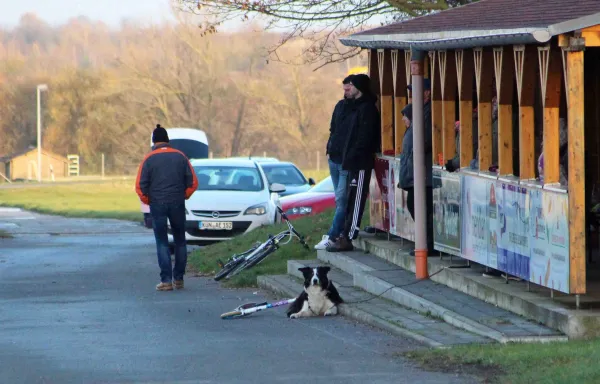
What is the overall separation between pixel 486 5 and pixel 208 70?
73.5 m

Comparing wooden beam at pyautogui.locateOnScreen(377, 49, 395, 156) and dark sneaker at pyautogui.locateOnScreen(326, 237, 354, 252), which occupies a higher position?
wooden beam at pyautogui.locateOnScreen(377, 49, 395, 156)

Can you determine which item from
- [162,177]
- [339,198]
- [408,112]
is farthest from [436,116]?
[162,177]

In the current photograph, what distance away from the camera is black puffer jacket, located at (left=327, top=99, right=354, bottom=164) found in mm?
13758

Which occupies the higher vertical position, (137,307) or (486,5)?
(486,5)

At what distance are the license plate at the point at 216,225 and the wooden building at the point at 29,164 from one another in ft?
246

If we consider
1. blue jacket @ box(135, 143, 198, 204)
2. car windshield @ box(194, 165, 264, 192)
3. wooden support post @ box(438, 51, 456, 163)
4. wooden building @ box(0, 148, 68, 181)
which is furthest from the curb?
wooden building @ box(0, 148, 68, 181)

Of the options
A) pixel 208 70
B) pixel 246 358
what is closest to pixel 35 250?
pixel 246 358

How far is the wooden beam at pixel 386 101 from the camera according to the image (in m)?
14.2

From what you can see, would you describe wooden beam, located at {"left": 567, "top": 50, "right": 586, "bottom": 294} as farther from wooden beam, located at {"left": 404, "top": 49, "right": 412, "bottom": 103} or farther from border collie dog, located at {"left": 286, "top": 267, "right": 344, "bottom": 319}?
wooden beam, located at {"left": 404, "top": 49, "right": 412, "bottom": 103}

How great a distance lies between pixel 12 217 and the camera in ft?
131

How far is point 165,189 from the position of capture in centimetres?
1406

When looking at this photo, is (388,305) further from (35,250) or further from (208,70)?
(208,70)

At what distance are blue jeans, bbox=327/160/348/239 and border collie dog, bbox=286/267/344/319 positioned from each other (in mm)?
2666

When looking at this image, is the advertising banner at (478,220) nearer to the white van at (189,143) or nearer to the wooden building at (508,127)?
the wooden building at (508,127)
